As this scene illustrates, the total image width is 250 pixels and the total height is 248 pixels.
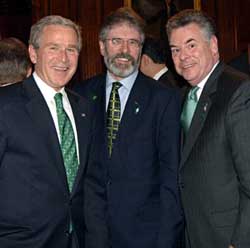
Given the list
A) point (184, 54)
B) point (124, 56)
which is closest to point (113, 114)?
point (124, 56)

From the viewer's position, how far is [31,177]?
99.4 inches

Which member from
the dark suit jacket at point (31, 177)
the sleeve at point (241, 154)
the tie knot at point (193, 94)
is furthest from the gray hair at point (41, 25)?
the sleeve at point (241, 154)

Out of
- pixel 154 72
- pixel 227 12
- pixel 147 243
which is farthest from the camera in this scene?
pixel 227 12

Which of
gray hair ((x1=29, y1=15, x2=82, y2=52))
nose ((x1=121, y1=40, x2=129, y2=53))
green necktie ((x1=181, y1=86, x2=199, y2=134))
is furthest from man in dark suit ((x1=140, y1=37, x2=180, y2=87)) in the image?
gray hair ((x1=29, y1=15, x2=82, y2=52))

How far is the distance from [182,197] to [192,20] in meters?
0.96

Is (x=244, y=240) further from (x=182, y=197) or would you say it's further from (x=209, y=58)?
(x=209, y=58)

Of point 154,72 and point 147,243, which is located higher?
point 154,72

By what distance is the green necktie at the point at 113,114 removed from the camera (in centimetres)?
314

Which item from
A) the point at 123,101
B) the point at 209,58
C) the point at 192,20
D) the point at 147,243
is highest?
the point at 192,20

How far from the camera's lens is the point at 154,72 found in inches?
202

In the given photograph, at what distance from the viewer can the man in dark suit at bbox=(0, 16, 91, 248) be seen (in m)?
2.50

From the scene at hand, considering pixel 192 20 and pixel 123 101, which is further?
pixel 123 101

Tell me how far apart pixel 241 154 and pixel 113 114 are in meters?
0.98

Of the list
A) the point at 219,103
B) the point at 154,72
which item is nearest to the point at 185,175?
the point at 219,103
